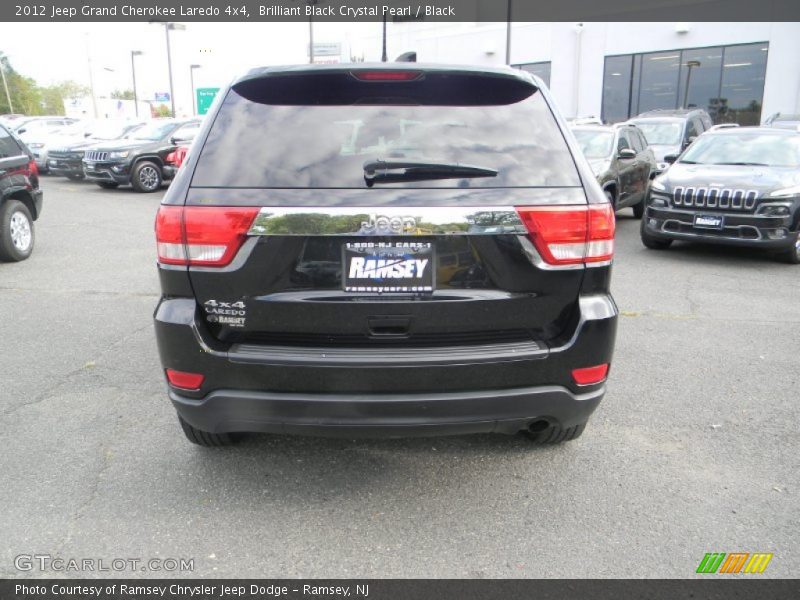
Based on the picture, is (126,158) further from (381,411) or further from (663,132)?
(381,411)

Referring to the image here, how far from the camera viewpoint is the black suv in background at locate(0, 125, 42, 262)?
784 centimetres

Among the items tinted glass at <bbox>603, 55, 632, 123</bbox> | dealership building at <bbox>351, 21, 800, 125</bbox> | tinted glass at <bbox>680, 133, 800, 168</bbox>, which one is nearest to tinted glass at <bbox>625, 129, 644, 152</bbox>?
tinted glass at <bbox>680, 133, 800, 168</bbox>

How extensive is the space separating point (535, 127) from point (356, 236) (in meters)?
0.95

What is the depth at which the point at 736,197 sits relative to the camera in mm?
7719

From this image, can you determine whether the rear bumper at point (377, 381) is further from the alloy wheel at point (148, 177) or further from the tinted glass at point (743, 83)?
the tinted glass at point (743, 83)

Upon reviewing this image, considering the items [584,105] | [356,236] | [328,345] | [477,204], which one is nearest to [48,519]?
Answer: [328,345]

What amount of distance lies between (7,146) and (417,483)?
7.38 metres

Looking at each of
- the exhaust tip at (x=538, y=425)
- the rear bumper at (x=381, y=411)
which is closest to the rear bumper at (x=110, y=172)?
the rear bumper at (x=381, y=411)

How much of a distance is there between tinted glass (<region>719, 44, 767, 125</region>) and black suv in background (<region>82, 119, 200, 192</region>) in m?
21.1

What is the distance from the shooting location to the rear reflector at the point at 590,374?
8.73ft

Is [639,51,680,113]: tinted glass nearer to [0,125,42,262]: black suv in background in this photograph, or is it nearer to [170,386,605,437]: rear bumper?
[0,125,42,262]: black suv in background

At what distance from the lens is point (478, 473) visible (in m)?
3.22

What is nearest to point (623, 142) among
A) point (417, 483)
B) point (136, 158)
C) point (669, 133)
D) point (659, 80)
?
point (669, 133)
